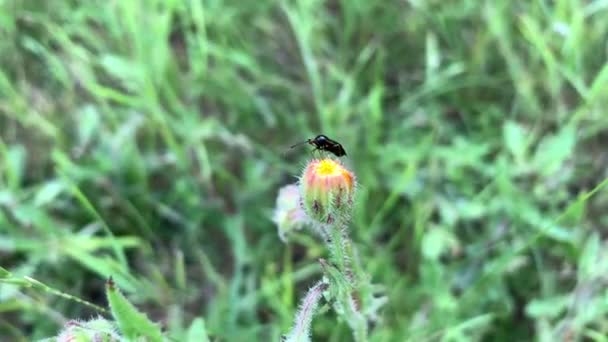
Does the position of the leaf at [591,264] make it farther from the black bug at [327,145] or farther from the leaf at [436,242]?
the black bug at [327,145]

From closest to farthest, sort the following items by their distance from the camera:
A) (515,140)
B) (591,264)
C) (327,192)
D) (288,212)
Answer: (327,192) → (288,212) → (591,264) → (515,140)

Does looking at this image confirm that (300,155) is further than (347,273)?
Yes

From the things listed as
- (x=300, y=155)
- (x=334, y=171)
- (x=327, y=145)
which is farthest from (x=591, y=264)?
(x=300, y=155)

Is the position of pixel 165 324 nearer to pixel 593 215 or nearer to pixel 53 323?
pixel 53 323

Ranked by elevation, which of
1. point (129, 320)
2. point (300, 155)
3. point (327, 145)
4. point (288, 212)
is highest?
point (300, 155)

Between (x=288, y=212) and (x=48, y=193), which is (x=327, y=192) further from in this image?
(x=48, y=193)

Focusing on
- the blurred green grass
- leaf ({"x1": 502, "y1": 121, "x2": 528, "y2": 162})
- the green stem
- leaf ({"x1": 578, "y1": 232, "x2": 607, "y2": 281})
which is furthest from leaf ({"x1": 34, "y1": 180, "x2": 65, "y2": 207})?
leaf ({"x1": 578, "y1": 232, "x2": 607, "y2": 281})
